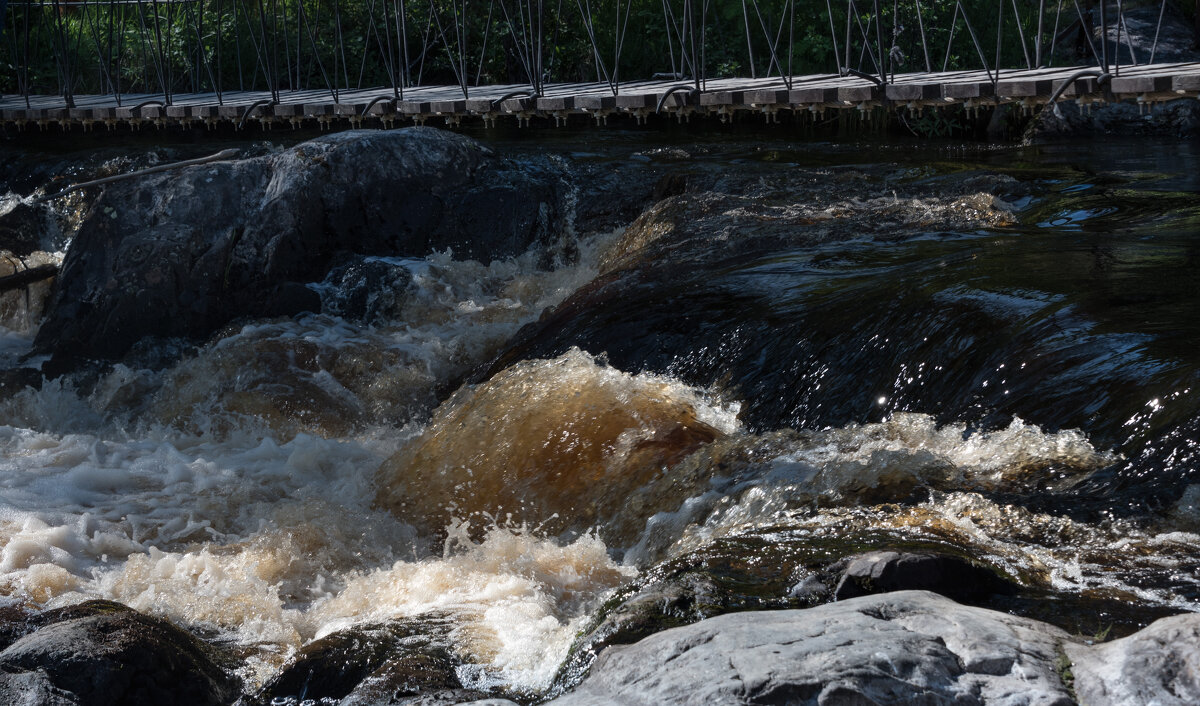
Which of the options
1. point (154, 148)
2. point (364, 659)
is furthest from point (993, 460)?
point (154, 148)

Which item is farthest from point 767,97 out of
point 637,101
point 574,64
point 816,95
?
point 574,64

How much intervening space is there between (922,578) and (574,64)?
13795 mm

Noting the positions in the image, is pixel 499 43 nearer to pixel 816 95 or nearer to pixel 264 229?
pixel 816 95

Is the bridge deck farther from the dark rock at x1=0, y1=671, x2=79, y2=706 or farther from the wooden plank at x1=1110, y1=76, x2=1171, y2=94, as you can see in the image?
the dark rock at x1=0, y1=671, x2=79, y2=706

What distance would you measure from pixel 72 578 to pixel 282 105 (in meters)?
8.60

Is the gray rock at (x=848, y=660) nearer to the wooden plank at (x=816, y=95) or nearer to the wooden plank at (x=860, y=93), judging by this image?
the wooden plank at (x=860, y=93)

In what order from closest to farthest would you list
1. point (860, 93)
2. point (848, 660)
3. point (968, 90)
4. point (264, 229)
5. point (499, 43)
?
1. point (848, 660)
2. point (264, 229)
3. point (968, 90)
4. point (860, 93)
5. point (499, 43)

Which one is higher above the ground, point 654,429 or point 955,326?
point 955,326

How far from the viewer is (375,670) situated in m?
3.51

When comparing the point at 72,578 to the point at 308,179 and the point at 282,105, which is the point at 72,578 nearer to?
the point at 308,179

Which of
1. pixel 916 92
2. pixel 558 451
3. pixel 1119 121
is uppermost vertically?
pixel 916 92

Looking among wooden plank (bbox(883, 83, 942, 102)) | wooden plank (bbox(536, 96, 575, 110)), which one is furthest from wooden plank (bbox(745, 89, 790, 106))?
wooden plank (bbox(536, 96, 575, 110))

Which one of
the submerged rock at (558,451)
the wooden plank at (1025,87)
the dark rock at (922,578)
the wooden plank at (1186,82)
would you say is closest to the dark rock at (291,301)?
the submerged rock at (558,451)

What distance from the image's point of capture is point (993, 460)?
172 inches
